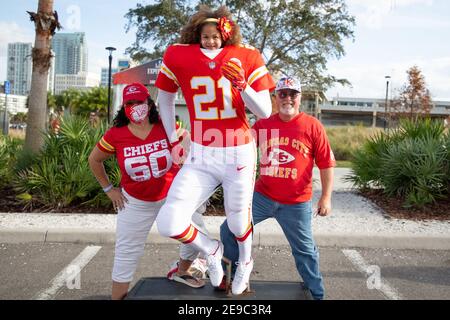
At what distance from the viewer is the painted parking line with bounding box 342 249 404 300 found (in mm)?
3760

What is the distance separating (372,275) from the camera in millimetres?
4180

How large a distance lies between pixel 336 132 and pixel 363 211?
1725 cm

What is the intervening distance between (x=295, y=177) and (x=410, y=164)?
450 cm

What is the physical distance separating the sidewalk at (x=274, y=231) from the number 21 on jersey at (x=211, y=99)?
9.11ft

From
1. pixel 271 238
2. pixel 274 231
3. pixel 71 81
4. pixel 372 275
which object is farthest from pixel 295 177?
pixel 71 81

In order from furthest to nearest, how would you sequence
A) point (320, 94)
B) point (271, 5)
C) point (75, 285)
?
point (320, 94)
point (271, 5)
point (75, 285)

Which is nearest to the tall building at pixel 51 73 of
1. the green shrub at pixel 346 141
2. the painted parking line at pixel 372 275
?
the painted parking line at pixel 372 275

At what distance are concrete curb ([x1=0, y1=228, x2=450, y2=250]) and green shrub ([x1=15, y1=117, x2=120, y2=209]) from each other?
47.1 inches

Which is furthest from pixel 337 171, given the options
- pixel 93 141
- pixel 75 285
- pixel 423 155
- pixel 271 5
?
pixel 271 5

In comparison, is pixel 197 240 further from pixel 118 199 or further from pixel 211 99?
pixel 211 99

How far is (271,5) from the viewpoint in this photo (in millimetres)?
22969

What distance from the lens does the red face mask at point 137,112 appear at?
114 inches

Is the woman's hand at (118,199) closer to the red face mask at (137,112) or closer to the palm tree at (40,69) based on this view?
the red face mask at (137,112)

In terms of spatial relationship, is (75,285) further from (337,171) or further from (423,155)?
(337,171)
